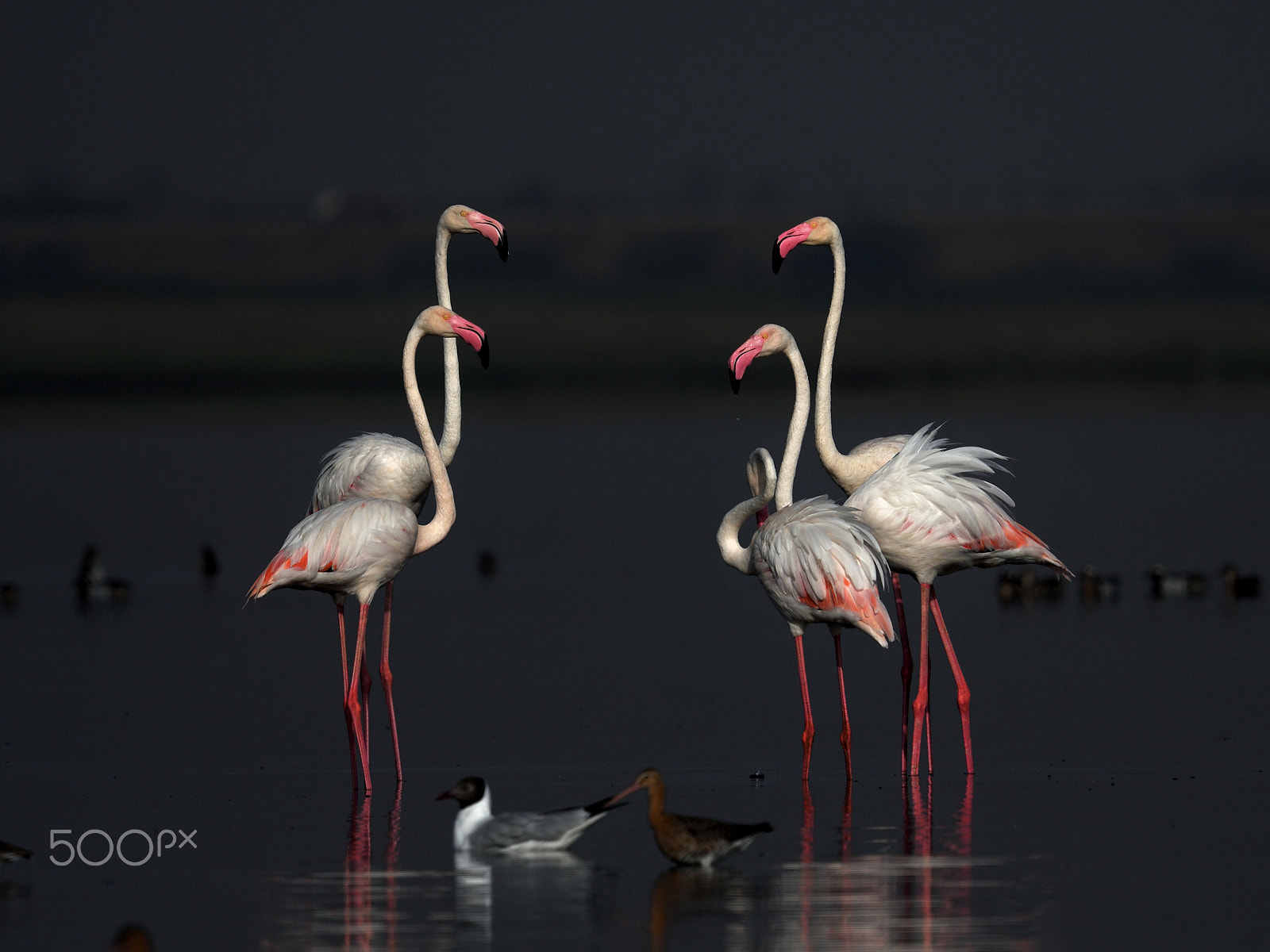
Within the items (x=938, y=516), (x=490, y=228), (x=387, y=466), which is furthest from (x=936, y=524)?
(x=490, y=228)

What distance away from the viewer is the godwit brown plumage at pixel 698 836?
309 inches

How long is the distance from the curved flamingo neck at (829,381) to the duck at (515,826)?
144 inches

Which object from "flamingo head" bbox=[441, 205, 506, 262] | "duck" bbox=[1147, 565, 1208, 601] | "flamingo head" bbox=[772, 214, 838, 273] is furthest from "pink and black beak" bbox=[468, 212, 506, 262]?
"duck" bbox=[1147, 565, 1208, 601]

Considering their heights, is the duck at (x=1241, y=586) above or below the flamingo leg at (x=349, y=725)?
above

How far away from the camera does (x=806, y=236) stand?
11906 millimetres

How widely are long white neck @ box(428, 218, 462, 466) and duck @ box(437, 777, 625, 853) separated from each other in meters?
3.43

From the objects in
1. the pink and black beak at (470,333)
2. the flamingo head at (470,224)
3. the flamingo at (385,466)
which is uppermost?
the flamingo head at (470,224)

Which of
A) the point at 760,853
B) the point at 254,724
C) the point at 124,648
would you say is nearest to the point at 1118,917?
the point at 760,853

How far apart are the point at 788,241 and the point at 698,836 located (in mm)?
4726

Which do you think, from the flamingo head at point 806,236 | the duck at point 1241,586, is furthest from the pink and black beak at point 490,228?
the duck at point 1241,586

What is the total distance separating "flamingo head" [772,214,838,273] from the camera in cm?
1171

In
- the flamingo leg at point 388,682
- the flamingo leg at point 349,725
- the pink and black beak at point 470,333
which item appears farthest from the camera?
the pink and black beak at point 470,333

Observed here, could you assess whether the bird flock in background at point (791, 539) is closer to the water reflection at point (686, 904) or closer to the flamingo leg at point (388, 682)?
the flamingo leg at point (388, 682)

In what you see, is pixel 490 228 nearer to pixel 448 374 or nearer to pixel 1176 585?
pixel 448 374
